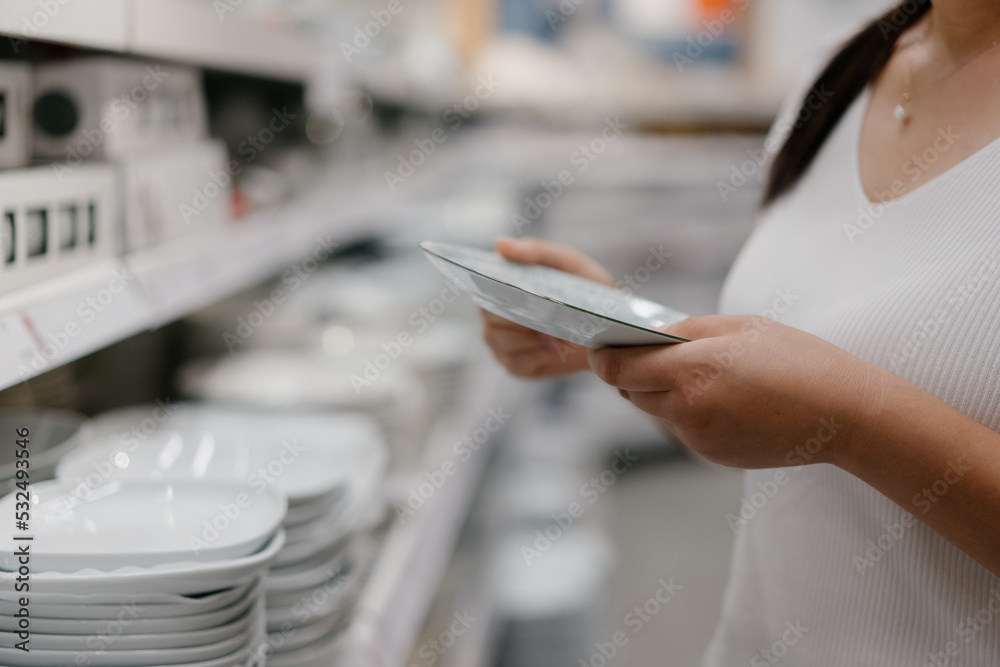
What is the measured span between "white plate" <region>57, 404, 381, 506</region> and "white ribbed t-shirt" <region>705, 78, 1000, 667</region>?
49 centimetres

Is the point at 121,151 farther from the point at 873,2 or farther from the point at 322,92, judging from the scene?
the point at 873,2

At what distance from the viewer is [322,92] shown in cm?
147

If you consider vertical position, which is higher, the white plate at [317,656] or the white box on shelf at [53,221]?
the white box on shelf at [53,221]

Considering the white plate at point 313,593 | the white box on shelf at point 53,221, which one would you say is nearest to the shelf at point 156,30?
the white box on shelf at point 53,221

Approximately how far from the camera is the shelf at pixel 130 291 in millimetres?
645

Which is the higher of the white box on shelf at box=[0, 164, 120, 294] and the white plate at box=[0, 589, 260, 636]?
the white box on shelf at box=[0, 164, 120, 294]

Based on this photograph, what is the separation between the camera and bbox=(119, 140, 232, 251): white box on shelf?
91 centimetres

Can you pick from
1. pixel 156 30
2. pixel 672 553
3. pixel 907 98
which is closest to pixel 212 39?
pixel 156 30

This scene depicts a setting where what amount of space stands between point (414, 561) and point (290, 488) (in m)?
0.40

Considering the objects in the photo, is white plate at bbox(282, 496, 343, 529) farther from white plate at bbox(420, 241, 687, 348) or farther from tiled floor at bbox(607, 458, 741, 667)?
tiled floor at bbox(607, 458, 741, 667)

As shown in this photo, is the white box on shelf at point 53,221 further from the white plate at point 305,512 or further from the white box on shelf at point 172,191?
the white plate at point 305,512

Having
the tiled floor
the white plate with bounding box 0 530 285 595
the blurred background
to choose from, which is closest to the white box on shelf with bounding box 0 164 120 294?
the blurred background

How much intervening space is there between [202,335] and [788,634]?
125 cm

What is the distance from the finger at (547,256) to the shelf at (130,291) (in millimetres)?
384
